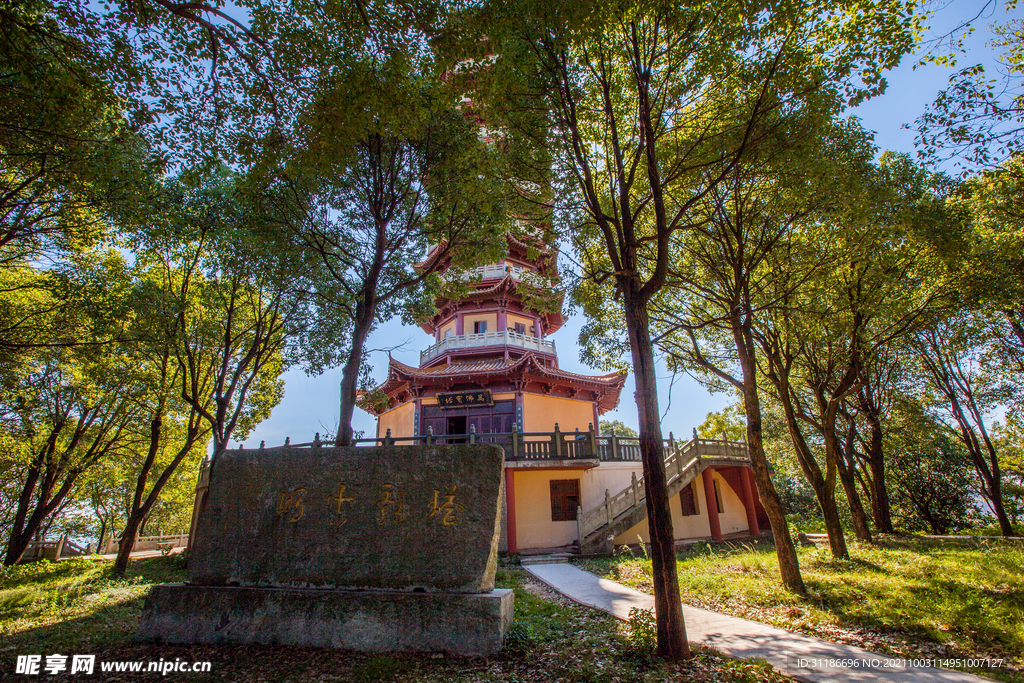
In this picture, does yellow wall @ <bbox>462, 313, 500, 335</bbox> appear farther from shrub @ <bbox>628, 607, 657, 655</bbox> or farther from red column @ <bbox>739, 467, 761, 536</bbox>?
shrub @ <bbox>628, 607, 657, 655</bbox>

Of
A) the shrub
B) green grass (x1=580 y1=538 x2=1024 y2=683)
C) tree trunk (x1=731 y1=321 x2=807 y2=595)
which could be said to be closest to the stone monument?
the shrub

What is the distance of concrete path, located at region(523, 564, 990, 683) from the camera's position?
Answer: 167 inches

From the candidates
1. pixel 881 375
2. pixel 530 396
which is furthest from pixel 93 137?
pixel 881 375

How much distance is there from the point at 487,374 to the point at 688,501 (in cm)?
893

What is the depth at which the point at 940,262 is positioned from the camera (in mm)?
9703

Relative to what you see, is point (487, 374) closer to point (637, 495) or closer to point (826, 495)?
point (637, 495)

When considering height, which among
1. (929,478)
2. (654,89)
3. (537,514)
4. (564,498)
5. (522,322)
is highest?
(522,322)

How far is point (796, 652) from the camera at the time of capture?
4.97 meters

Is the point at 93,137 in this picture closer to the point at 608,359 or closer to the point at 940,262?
the point at 608,359

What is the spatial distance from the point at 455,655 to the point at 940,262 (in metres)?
12.0

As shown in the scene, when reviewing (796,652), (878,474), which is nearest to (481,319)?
(878,474)

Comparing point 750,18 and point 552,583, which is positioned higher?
point 750,18

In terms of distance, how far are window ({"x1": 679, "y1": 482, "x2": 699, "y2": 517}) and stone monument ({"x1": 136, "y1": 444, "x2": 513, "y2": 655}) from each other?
13314 millimetres

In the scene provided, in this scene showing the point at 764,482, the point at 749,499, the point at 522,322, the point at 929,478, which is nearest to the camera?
the point at 764,482
